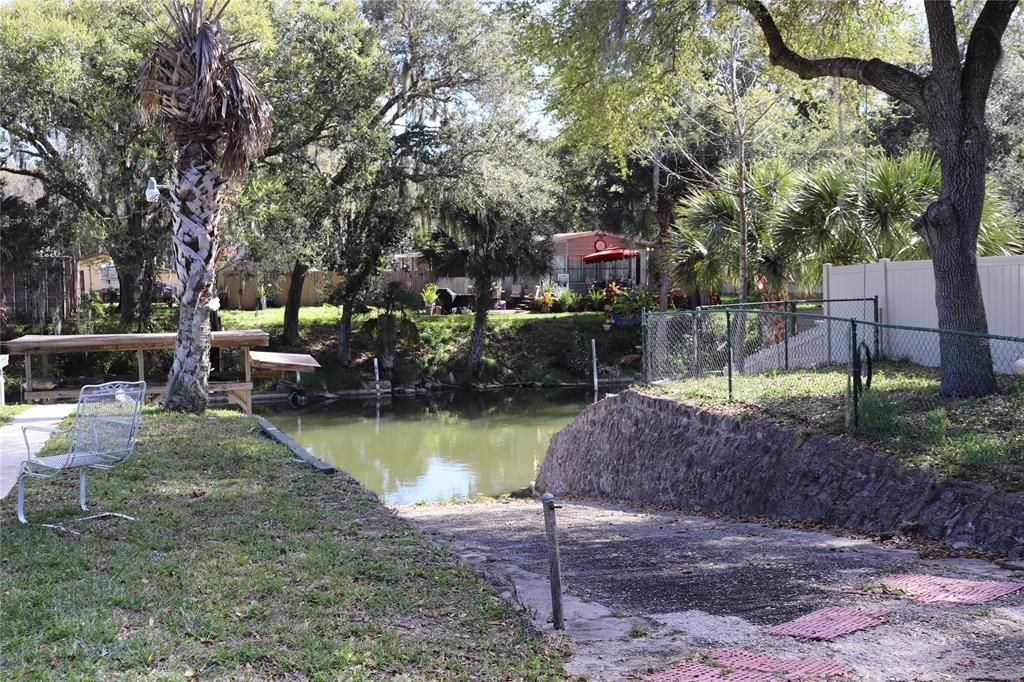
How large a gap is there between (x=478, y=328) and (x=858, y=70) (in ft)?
79.1

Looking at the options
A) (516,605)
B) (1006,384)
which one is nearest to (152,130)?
(1006,384)

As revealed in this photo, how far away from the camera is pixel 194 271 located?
15.3 m

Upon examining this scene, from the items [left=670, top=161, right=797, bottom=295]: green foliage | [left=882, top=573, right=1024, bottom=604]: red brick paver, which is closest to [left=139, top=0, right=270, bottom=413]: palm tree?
[left=670, top=161, right=797, bottom=295]: green foliage

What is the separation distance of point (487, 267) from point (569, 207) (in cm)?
883

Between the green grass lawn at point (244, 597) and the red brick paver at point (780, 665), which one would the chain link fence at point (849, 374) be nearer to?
the red brick paver at point (780, 665)

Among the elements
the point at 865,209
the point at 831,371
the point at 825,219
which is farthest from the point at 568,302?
the point at 831,371

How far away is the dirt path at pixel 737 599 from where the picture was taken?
4977 mm

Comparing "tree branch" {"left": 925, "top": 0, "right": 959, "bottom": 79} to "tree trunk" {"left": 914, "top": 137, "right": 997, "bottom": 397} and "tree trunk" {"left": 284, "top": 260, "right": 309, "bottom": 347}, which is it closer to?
"tree trunk" {"left": 914, "top": 137, "right": 997, "bottom": 397}

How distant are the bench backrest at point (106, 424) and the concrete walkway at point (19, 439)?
105cm

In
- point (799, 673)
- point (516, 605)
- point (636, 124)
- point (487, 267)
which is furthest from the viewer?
point (487, 267)

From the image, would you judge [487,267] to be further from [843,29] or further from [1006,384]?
[1006,384]

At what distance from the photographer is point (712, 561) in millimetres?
7289

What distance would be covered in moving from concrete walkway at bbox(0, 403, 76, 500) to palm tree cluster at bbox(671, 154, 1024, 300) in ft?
43.2

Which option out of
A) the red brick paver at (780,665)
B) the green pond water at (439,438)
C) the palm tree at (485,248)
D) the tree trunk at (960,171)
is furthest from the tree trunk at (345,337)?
the red brick paver at (780,665)
